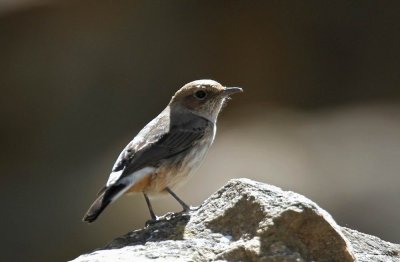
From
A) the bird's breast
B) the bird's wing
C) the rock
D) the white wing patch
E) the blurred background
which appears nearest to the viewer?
the rock

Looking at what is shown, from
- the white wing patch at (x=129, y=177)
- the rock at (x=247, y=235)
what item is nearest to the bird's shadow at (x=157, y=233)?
the rock at (x=247, y=235)

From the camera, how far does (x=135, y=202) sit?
15164 mm

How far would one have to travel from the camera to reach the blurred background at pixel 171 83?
16391 millimetres

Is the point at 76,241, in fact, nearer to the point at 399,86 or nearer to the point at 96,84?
the point at 96,84

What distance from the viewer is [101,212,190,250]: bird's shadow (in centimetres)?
621

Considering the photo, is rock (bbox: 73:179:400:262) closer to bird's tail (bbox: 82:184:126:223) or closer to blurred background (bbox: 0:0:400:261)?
bird's tail (bbox: 82:184:126:223)

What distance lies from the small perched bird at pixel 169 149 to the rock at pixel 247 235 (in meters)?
0.66

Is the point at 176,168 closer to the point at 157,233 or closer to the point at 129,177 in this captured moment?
the point at 129,177

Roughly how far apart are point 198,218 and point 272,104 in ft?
38.2

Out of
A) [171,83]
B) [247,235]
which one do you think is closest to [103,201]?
[247,235]

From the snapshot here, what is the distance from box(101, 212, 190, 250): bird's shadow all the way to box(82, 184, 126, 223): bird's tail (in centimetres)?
35

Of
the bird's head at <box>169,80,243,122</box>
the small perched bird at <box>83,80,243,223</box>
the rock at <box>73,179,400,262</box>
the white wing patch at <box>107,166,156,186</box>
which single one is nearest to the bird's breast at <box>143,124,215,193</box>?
the small perched bird at <box>83,80,243,223</box>

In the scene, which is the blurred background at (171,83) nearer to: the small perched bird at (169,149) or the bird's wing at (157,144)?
the small perched bird at (169,149)

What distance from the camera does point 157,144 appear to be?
25.2ft
